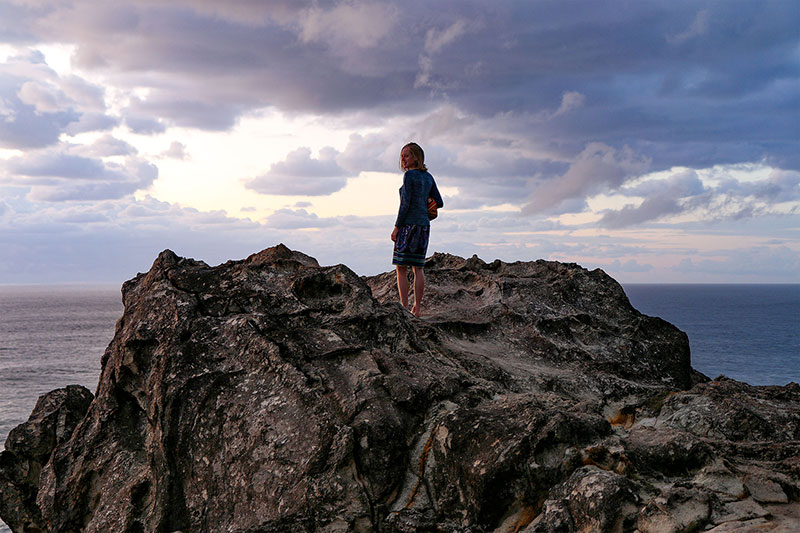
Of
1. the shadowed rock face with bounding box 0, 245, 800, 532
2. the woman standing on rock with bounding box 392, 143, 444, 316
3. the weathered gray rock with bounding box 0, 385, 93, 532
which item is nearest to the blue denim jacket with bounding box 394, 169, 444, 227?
the woman standing on rock with bounding box 392, 143, 444, 316

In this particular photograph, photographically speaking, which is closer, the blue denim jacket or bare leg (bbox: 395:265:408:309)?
the blue denim jacket

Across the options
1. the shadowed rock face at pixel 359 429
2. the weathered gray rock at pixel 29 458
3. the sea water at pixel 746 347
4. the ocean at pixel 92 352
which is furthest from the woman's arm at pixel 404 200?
the sea water at pixel 746 347

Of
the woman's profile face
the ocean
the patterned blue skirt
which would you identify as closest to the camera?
the woman's profile face

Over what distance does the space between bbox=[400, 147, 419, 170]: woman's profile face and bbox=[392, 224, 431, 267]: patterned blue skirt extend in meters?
1.25

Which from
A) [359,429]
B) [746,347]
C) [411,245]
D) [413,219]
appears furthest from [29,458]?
[746,347]

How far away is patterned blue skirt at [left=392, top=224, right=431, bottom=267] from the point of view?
13672 mm

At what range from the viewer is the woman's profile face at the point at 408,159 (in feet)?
44.1

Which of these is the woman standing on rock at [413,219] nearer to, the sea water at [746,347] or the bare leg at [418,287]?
the bare leg at [418,287]

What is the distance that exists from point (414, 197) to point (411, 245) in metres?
1.02

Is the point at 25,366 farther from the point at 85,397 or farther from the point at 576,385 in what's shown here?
the point at 576,385

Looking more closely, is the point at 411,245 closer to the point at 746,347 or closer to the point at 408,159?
the point at 408,159

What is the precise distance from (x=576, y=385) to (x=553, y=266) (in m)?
6.47

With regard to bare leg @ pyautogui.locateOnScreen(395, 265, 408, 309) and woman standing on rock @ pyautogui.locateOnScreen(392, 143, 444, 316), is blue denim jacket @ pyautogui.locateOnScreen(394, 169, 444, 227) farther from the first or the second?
bare leg @ pyautogui.locateOnScreen(395, 265, 408, 309)

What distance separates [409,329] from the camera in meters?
11.1
